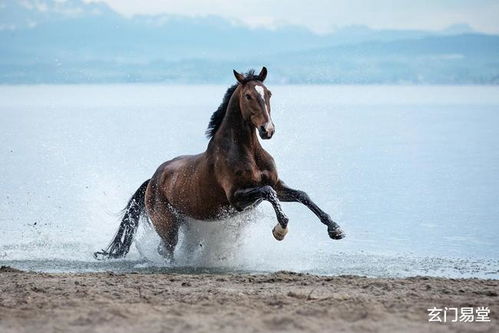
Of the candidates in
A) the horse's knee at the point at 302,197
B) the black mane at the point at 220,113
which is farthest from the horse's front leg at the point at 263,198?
the black mane at the point at 220,113

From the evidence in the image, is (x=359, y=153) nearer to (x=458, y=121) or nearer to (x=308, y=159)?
(x=308, y=159)

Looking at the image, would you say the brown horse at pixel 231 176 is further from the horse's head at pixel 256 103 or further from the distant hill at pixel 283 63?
the distant hill at pixel 283 63

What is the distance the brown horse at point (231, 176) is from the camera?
9.20 metres

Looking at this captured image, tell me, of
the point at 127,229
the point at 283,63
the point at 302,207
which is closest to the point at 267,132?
the point at 127,229

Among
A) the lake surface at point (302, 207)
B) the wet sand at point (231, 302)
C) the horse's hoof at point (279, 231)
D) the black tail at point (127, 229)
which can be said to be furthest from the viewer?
the black tail at point (127, 229)

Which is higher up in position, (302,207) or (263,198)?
(302,207)

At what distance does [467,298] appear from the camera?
7.71 meters

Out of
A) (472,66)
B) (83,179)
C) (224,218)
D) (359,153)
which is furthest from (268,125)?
(472,66)

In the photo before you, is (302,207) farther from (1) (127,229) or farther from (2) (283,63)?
(2) (283,63)

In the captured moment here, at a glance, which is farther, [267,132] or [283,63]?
[283,63]

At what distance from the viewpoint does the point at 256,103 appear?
916 cm

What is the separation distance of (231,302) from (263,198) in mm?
1873

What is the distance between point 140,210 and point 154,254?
55cm

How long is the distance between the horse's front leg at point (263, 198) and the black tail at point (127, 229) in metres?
1.93
